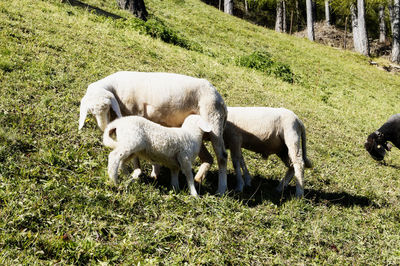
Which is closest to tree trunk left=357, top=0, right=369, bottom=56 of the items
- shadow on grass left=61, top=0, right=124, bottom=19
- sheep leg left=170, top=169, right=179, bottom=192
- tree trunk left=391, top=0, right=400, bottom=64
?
tree trunk left=391, top=0, right=400, bottom=64

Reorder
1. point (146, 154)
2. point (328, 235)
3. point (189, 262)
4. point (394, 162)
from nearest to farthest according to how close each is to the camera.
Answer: point (189, 262) → point (146, 154) → point (328, 235) → point (394, 162)

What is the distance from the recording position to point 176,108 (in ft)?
16.6

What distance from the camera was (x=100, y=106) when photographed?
434 centimetres

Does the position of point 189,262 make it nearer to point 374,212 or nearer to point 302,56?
point 374,212

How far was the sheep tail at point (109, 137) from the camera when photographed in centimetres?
413

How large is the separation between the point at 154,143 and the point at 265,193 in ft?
7.47

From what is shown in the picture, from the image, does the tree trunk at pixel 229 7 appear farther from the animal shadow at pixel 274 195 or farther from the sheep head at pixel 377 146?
the animal shadow at pixel 274 195

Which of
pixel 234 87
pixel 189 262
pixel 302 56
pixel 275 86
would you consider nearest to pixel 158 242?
pixel 189 262

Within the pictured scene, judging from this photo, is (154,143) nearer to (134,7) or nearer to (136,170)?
(136,170)

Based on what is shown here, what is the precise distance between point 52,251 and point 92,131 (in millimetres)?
2738

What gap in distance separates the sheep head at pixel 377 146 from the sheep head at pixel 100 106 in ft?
23.2

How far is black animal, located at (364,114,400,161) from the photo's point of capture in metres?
9.13

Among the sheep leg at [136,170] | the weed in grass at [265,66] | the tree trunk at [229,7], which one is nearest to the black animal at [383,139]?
the weed in grass at [265,66]

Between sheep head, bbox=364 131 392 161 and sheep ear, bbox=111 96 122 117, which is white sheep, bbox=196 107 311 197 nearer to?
sheep ear, bbox=111 96 122 117
